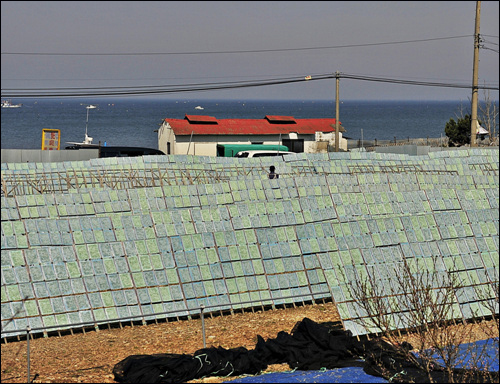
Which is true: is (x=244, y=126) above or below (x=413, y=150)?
above

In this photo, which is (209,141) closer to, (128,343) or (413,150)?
(413,150)

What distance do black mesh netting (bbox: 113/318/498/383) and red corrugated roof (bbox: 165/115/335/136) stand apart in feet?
135

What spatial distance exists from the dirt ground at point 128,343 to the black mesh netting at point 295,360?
0.28 metres

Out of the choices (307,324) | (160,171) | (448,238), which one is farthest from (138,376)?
(160,171)

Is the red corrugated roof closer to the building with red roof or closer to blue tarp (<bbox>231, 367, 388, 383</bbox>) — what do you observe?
the building with red roof

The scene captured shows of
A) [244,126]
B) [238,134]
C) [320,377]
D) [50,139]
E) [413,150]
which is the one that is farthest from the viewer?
[244,126]

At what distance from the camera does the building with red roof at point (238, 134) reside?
55.7 meters

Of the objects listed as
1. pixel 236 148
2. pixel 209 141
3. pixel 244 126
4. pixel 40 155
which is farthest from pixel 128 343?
pixel 244 126

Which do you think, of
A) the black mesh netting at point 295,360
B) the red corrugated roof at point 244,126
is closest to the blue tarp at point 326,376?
the black mesh netting at point 295,360

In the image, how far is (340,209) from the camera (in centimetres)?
2172

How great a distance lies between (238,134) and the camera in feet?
186

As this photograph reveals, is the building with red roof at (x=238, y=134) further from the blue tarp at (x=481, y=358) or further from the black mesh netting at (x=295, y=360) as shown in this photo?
the blue tarp at (x=481, y=358)

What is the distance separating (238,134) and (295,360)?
1709 inches

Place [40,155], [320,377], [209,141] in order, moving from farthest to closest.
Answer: [209,141] → [40,155] → [320,377]
